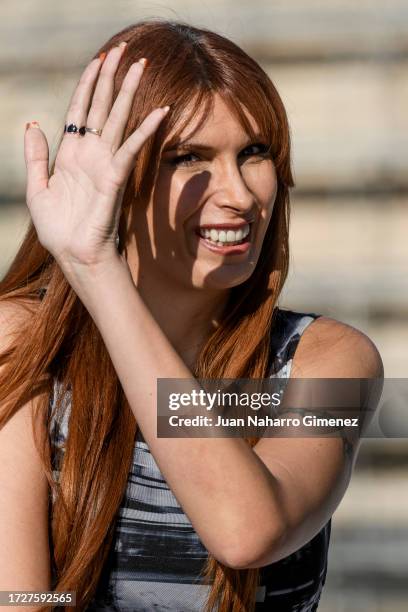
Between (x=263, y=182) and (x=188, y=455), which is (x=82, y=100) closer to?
(x=263, y=182)

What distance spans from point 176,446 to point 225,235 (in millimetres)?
517

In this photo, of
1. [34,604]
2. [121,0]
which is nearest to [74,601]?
[34,604]

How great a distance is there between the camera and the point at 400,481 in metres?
3.88

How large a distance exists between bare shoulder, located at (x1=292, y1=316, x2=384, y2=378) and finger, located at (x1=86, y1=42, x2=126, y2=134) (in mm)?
705

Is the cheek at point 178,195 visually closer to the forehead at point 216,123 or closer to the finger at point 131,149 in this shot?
the forehead at point 216,123

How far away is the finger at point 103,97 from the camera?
6.23ft

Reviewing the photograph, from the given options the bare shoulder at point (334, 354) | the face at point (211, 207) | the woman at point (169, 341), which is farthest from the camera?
the bare shoulder at point (334, 354)

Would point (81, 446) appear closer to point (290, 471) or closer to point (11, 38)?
point (290, 471)

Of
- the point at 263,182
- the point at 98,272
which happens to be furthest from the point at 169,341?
the point at 263,182

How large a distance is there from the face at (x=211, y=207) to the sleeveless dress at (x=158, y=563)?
14.0 inches

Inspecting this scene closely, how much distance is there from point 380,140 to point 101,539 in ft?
7.03

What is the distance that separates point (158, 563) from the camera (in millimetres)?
2174

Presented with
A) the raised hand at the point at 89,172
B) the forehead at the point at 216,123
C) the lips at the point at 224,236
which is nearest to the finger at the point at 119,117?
the raised hand at the point at 89,172

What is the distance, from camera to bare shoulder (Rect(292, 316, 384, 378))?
2271 millimetres
